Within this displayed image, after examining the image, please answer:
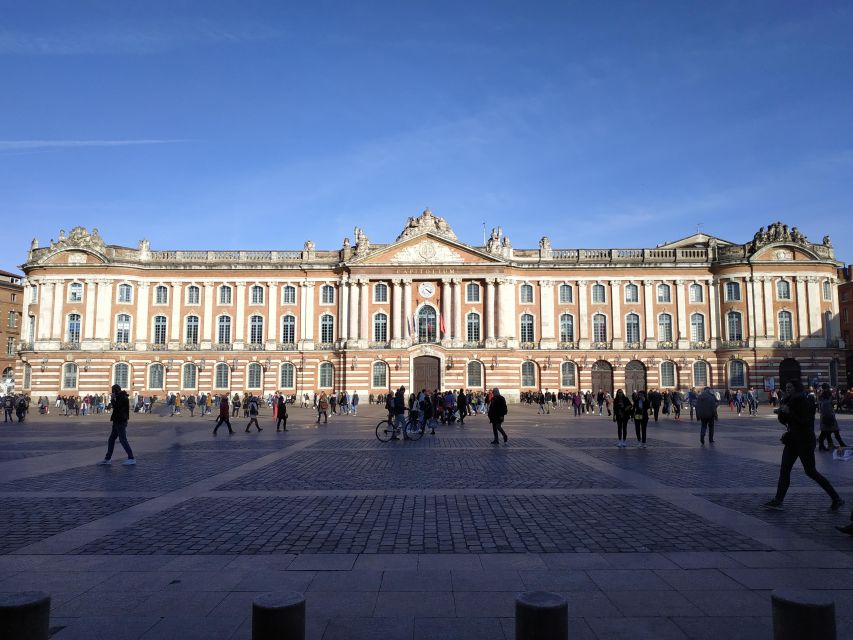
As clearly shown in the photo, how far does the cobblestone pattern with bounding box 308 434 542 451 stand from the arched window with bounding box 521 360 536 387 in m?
32.3

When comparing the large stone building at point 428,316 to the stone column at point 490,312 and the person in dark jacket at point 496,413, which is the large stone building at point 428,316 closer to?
the stone column at point 490,312

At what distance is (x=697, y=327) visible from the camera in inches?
2142

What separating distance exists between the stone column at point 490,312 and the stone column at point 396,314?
719 centimetres

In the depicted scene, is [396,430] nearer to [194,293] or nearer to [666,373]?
[666,373]

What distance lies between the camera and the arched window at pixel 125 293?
5406cm

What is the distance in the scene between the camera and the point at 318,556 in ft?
22.5

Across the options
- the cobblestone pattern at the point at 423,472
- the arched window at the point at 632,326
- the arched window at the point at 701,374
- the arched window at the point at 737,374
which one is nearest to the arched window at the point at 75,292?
the cobblestone pattern at the point at 423,472

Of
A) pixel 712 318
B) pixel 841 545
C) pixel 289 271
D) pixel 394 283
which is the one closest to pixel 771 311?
pixel 712 318

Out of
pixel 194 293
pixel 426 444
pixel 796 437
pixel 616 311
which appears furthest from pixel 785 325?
pixel 194 293

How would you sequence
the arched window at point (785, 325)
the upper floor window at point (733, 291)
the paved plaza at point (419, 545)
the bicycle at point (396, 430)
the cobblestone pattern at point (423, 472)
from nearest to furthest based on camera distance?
the paved plaza at point (419, 545) < the cobblestone pattern at point (423, 472) < the bicycle at point (396, 430) < the arched window at point (785, 325) < the upper floor window at point (733, 291)

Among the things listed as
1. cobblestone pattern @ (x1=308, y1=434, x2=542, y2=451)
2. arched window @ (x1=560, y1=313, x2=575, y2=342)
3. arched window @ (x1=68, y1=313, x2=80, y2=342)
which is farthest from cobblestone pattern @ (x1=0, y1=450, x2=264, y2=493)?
arched window @ (x1=68, y1=313, x2=80, y2=342)

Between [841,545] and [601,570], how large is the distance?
321 centimetres

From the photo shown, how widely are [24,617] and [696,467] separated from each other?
13642mm

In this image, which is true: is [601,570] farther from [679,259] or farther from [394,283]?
[679,259]
